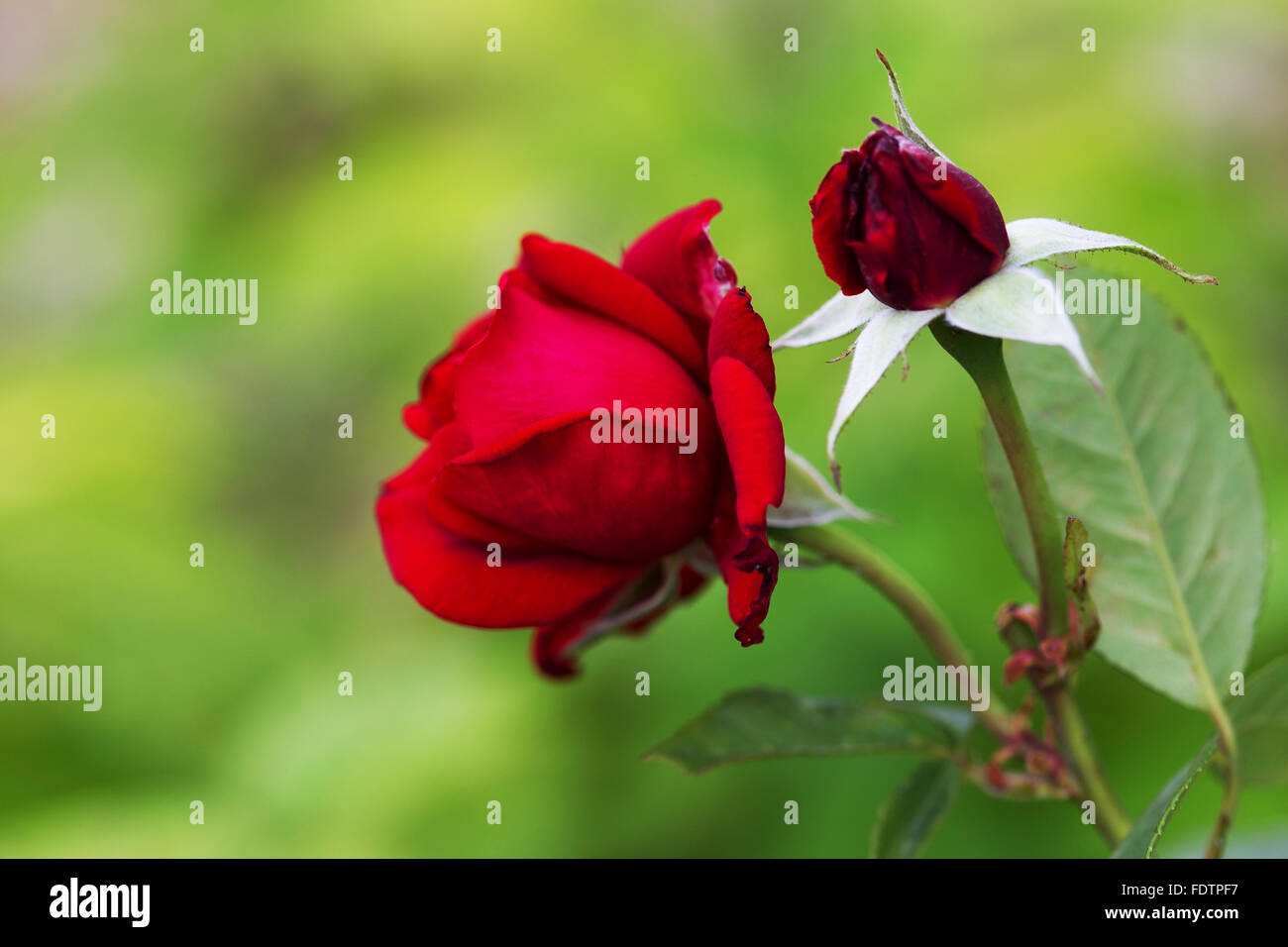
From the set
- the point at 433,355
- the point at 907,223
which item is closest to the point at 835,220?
the point at 907,223

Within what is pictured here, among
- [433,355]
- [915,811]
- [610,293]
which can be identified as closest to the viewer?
[610,293]

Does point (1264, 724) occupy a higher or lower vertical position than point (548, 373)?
lower

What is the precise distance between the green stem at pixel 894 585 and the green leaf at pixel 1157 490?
0.08m

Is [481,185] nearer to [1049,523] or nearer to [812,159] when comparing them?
[812,159]

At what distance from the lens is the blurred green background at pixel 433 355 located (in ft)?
3.99

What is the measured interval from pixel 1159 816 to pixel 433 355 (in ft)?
4.41

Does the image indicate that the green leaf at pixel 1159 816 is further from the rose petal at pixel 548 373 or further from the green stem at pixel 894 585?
the rose petal at pixel 548 373

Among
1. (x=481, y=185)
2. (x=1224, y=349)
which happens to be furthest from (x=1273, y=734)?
(x=481, y=185)

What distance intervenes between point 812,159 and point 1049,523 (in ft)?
3.92

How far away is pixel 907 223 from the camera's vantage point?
426 millimetres

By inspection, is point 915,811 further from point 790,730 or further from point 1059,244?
point 1059,244

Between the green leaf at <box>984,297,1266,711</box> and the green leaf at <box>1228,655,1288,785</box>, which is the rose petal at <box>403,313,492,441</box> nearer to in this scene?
the green leaf at <box>984,297,1266,711</box>

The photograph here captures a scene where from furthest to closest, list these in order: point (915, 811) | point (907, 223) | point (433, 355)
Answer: point (433, 355) < point (915, 811) < point (907, 223)

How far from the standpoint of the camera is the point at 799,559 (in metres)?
0.56
